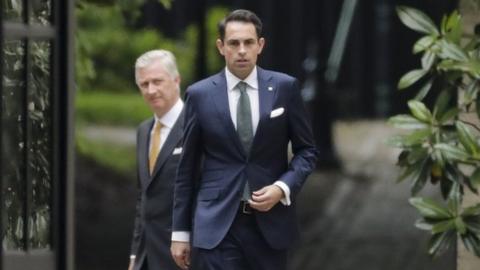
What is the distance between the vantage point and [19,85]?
6.63 m

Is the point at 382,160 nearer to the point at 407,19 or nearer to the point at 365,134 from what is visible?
the point at 365,134

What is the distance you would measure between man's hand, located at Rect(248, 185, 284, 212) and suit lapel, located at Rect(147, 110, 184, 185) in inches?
38.1

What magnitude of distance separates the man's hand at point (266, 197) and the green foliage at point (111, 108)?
19.5 meters

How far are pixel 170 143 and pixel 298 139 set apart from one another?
3.17ft

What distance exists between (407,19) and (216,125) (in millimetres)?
1164

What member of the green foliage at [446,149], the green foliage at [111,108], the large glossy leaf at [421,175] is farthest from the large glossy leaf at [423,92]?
the green foliage at [111,108]

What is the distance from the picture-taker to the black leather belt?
816cm

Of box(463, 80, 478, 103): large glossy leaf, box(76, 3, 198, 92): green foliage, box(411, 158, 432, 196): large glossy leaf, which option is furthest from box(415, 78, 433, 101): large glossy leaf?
box(76, 3, 198, 92): green foliage

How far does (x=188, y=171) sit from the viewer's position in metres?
8.26

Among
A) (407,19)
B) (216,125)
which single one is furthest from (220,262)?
Answer: (407,19)

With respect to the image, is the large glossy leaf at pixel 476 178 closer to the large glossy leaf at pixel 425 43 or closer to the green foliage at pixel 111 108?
the large glossy leaf at pixel 425 43

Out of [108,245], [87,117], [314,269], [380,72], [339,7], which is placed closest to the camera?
[314,269]

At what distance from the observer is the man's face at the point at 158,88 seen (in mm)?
8938

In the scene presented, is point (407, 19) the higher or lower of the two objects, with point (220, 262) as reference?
higher
